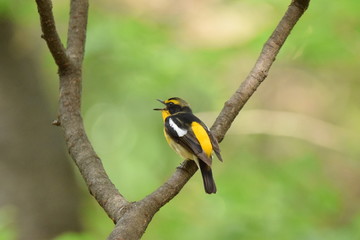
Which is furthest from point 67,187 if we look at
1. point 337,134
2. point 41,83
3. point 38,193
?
point 337,134

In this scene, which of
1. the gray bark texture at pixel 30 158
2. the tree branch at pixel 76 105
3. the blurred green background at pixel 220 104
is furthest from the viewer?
the gray bark texture at pixel 30 158

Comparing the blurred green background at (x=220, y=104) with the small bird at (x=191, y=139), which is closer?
the small bird at (x=191, y=139)

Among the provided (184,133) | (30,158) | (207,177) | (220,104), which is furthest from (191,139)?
(220,104)

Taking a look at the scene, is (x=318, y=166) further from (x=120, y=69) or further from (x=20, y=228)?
(x=20, y=228)

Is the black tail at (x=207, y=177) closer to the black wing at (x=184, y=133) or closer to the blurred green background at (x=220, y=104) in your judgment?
the black wing at (x=184, y=133)

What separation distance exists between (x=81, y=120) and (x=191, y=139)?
980mm

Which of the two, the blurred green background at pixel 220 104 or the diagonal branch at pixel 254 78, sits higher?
the blurred green background at pixel 220 104

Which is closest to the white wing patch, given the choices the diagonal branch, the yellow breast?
the yellow breast

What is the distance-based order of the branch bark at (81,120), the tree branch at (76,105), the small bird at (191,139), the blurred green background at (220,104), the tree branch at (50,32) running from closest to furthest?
the branch bark at (81,120), the tree branch at (76,105), the tree branch at (50,32), the small bird at (191,139), the blurred green background at (220,104)

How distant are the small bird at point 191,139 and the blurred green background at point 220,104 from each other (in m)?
1.20

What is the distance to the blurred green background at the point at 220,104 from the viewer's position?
5184 millimetres

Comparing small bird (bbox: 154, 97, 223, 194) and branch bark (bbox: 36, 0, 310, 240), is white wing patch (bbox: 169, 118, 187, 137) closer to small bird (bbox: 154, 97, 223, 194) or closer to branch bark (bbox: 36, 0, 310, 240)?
small bird (bbox: 154, 97, 223, 194)

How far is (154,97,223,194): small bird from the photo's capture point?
3.38 meters

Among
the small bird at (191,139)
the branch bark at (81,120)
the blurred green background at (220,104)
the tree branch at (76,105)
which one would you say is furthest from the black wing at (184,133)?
the blurred green background at (220,104)
